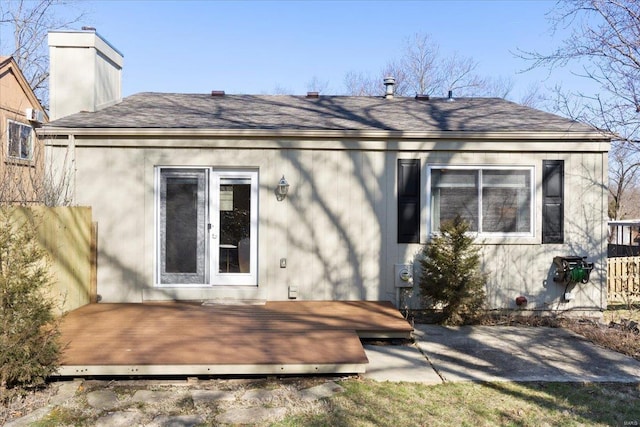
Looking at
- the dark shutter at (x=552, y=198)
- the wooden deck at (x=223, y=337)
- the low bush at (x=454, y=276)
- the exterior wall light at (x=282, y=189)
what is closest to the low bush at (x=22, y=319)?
the wooden deck at (x=223, y=337)

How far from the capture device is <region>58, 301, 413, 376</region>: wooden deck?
4.39 meters

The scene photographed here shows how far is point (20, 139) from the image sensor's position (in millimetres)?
13789

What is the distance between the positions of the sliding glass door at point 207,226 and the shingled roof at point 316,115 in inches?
32.9

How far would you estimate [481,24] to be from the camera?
55.4 ft

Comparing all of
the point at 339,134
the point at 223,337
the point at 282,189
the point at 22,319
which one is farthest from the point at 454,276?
the point at 22,319

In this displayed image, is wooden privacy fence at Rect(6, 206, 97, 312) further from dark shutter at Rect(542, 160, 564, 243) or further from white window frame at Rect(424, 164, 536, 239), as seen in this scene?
dark shutter at Rect(542, 160, 564, 243)

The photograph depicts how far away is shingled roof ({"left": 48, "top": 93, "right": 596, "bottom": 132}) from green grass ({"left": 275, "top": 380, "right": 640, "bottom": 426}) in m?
4.09

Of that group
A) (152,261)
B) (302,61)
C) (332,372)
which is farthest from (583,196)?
(302,61)

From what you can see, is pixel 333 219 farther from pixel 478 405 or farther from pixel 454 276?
pixel 478 405

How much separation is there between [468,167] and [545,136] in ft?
4.10

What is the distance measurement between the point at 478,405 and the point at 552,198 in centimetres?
441

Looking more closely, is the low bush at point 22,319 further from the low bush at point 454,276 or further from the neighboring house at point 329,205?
the low bush at point 454,276

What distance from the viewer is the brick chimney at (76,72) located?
26.5 ft

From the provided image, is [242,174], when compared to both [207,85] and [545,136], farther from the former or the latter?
[207,85]
